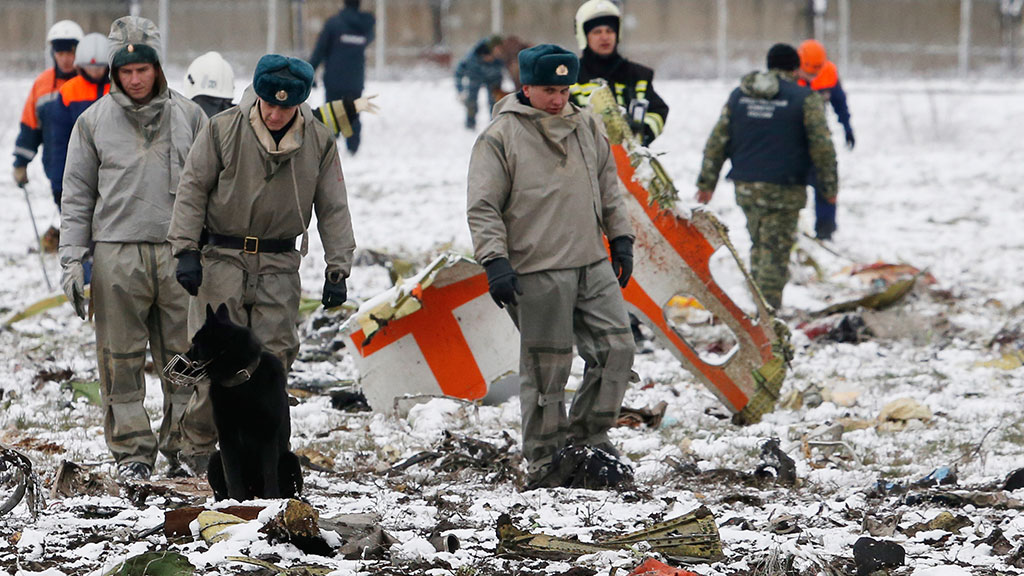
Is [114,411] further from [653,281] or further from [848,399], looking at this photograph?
[848,399]

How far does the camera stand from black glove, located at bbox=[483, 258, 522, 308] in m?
5.54

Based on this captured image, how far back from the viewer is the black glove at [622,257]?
5.92m

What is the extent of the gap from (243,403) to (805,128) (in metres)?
5.71

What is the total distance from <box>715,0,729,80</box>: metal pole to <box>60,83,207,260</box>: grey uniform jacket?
62.3ft

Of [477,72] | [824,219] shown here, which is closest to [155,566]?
[824,219]

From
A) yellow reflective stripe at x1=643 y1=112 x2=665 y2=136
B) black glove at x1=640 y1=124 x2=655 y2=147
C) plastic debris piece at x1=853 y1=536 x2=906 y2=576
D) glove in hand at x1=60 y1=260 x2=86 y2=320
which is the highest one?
yellow reflective stripe at x1=643 y1=112 x2=665 y2=136

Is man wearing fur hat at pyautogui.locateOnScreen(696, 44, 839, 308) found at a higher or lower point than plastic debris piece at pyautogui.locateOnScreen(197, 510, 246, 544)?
higher

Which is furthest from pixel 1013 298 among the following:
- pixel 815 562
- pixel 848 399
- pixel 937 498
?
pixel 815 562

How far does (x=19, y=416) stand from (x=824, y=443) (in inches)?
156

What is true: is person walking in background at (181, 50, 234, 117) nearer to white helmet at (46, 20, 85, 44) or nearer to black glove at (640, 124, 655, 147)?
black glove at (640, 124, 655, 147)

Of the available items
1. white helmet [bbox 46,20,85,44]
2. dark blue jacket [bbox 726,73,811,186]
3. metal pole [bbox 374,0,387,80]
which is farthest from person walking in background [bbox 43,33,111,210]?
metal pole [bbox 374,0,387,80]

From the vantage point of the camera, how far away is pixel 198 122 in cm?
603

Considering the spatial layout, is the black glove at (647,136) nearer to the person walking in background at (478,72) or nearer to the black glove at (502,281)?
the black glove at (502,281)

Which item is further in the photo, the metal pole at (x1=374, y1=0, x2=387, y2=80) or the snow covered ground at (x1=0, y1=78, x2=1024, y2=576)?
the metal pole at (x1=374, y1=0, x2=387, y2=80)
